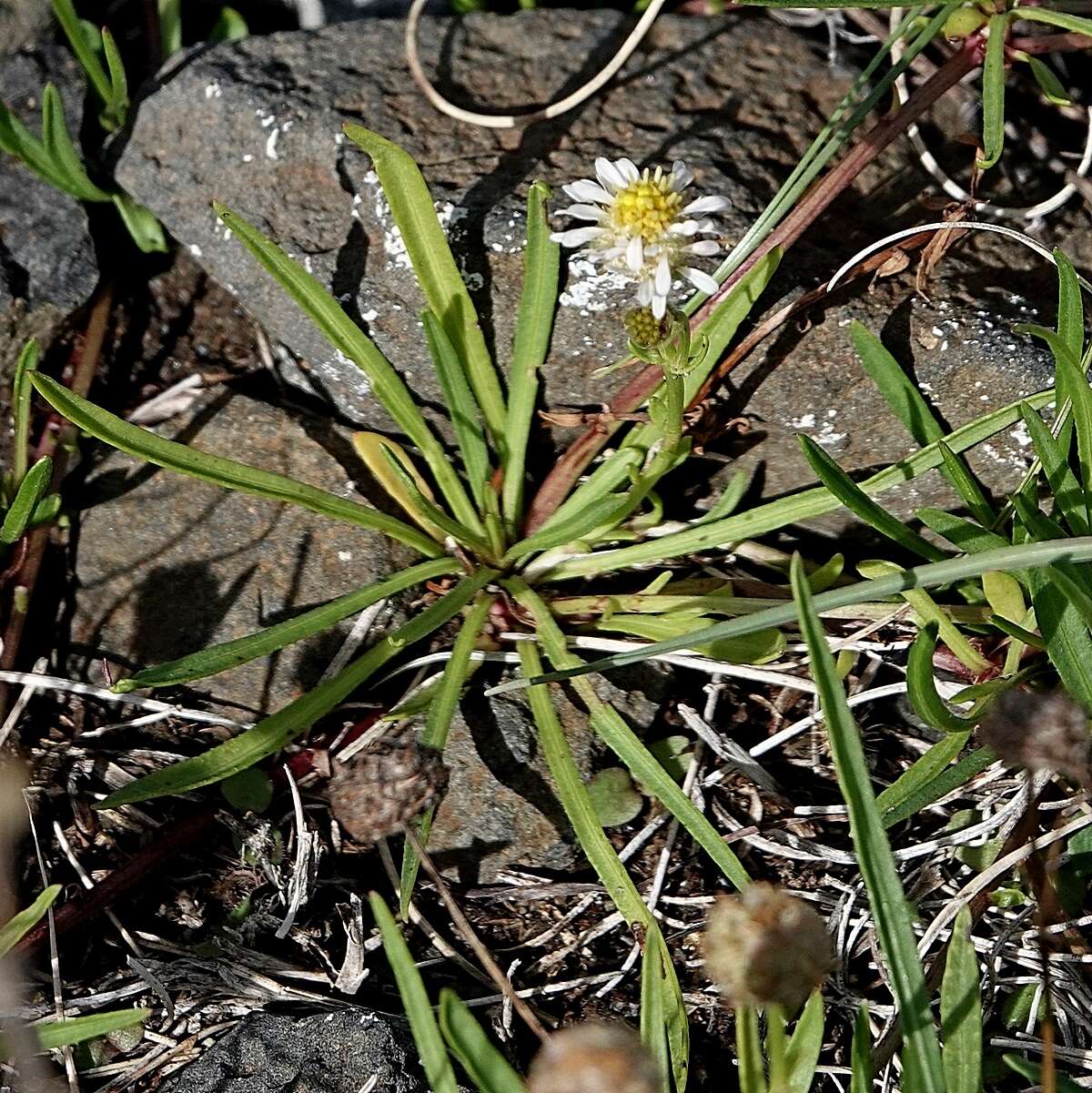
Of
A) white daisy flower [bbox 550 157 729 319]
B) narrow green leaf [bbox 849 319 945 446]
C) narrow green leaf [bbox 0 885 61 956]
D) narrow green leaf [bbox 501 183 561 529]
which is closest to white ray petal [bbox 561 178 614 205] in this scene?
white daisy flower [bbox 550 157 729 319]

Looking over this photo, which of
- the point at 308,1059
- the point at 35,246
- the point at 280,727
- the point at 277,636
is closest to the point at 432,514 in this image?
the point at 277,636

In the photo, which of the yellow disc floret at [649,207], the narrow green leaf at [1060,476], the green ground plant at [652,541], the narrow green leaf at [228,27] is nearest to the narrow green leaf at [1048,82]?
the green ground plant at [652,541]

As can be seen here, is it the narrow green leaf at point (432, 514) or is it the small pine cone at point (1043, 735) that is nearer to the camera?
the small pine cone at point (1043, 735)

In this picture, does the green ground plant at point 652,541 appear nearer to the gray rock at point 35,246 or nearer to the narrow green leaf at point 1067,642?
the narrow green leaf at point 1067,642

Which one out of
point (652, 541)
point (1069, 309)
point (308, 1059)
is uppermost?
point (1069, 309)

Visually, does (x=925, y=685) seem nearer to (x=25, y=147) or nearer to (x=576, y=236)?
(x=576, y=236)

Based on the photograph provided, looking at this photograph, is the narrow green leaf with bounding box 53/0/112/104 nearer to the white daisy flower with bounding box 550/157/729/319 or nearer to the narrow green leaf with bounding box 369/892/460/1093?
the white daisy flower with bounding box 550/157/729/319
